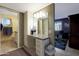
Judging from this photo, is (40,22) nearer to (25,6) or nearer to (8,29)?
(25,6)

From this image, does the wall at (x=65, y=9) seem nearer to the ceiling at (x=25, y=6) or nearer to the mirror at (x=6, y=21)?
the ceiling at (x=25, y=6)

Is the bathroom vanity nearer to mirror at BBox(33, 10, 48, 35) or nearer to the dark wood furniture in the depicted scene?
mirror at BBox(33, 10, 48, 35)

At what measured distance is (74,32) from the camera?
4.43 feet

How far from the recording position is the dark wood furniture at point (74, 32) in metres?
1.32

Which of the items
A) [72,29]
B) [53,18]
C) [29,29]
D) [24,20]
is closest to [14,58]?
[29,29]

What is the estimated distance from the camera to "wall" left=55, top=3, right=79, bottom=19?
4.37 feet

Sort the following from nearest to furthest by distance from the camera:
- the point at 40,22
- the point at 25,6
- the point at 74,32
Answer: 1. the point at 74,32
2. the point at 25,6
3. the point at 40,22

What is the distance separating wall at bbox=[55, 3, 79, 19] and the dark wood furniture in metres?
0.08

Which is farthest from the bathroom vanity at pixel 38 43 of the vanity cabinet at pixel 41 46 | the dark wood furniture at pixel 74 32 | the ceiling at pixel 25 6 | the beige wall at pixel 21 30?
the ceiling at pixel 25 6

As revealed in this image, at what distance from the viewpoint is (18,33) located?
1.56 metres

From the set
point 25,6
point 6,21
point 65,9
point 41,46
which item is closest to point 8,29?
point 6,21

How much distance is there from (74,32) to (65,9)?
0.38 meters

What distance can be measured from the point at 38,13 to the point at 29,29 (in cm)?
33

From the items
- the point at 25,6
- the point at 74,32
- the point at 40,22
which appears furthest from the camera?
the point at 40,22
